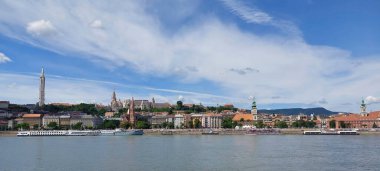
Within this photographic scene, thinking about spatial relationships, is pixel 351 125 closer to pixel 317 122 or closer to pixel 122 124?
pixel 317 122

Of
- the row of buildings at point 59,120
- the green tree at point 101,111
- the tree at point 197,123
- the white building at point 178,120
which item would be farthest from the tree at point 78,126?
the green tree at point 101,111

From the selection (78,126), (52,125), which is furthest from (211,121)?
(52,125)

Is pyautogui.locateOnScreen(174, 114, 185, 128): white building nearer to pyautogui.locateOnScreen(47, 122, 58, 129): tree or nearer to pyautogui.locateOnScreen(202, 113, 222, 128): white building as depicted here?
pyautogui.locateOnScreen(202, 113, 222, 128): white building

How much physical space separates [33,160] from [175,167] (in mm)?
11285

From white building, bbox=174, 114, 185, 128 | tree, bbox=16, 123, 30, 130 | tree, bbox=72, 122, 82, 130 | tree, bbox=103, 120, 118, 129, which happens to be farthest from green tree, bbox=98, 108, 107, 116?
tree, bbox=16, 123, 30, 130

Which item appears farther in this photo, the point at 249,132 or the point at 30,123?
the point at 30,123

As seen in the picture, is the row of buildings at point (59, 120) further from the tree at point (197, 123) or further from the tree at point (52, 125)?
the tree at point (197, 123)

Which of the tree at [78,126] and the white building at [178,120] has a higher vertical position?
the white building at [178,120]

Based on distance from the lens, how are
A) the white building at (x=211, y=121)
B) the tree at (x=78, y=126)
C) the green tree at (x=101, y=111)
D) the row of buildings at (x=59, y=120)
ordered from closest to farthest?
1. the tree at (x=78, y=126)
2. the row of buildings at (x=59, y=120)
3. the white building at (x=211, y=121)
4. the green tree at (x=101, y=111)

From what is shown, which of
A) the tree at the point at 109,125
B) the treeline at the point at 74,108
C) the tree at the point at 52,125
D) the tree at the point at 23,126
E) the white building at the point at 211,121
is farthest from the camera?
the treeline at the point at 74,108

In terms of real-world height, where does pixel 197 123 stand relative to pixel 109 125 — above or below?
above

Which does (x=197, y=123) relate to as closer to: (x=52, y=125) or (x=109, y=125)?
(x=109, y=125)

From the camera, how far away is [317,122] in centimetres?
13300

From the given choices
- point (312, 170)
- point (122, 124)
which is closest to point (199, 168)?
point (312, 170)
